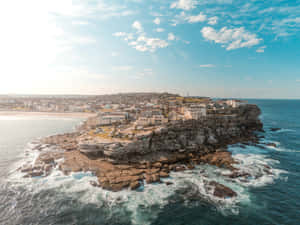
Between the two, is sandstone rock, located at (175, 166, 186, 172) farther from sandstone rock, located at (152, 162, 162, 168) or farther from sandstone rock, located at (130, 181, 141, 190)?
sandstone rock, located at (130, 181, 141, 190)

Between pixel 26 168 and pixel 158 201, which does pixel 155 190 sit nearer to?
pixel 158 201

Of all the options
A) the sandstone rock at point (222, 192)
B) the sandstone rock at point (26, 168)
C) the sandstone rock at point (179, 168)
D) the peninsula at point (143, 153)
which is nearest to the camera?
the sandstone rock at point (222, 192)

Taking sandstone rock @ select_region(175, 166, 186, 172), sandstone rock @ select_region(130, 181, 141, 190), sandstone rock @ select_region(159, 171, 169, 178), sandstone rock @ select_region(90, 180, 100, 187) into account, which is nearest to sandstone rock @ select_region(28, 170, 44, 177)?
sandstone rock @ select_region(90, 180, 100, 187)

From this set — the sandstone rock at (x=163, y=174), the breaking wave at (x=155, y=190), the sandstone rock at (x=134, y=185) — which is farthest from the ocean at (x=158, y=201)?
the sandstone rock at (x=163, y=174)

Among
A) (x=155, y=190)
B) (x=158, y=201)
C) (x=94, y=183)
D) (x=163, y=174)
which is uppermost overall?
(x=163, y=174)

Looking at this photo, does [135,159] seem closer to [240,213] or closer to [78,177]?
[78,177]

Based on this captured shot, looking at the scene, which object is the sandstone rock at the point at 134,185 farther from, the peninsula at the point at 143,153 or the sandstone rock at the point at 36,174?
the sandstone rock at the point at 36,174

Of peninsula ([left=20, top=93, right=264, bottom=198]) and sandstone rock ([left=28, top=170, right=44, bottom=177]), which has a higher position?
peninsula ([left=20, top=93, right=264, bottom=198])

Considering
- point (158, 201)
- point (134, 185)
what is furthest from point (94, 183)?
point (158, 201)

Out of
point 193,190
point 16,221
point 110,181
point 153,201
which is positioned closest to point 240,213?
point 193,190
